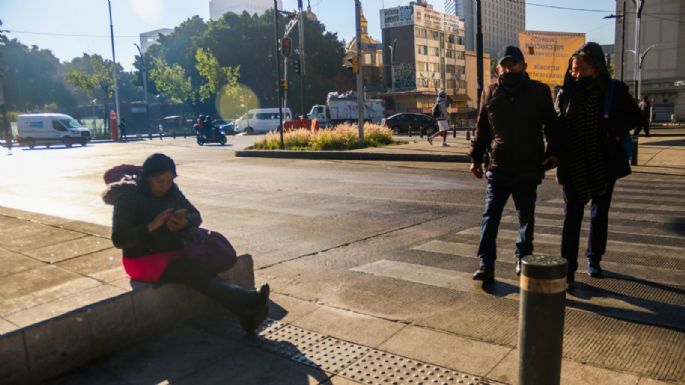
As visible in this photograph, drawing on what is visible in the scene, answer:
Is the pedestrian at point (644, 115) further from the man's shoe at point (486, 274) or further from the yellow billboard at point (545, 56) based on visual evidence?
the yellow billboard at point (545, 56)

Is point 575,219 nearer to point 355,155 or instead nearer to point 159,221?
point 159,221

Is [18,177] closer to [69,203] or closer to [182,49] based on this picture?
[69,203]

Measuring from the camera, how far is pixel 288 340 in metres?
3.70

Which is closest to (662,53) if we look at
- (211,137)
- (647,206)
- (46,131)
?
(211,137)

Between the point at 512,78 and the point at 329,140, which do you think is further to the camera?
the point at 329,140

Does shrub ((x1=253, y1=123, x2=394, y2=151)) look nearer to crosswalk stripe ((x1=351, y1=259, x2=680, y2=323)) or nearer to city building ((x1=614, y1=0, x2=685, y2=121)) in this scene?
crosswalk stripe ((x1=351, y1=259, x2=680, y2=323))

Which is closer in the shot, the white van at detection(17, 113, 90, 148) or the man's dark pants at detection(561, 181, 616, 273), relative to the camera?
the man's dark pants at detection(561, 181, 616, 273)

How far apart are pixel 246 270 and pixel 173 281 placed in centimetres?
67

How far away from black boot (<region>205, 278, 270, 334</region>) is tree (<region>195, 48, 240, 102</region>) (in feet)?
175

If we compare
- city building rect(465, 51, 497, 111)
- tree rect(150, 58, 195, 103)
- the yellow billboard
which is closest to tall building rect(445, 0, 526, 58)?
city building rect(465, 51, 497, 111)

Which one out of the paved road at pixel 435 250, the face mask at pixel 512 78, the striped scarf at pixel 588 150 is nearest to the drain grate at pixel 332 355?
the paved road at pixel 435 250

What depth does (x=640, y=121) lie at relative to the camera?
4391 mm

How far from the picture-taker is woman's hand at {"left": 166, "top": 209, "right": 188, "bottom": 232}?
3.70m

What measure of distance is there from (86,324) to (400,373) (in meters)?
1.91
